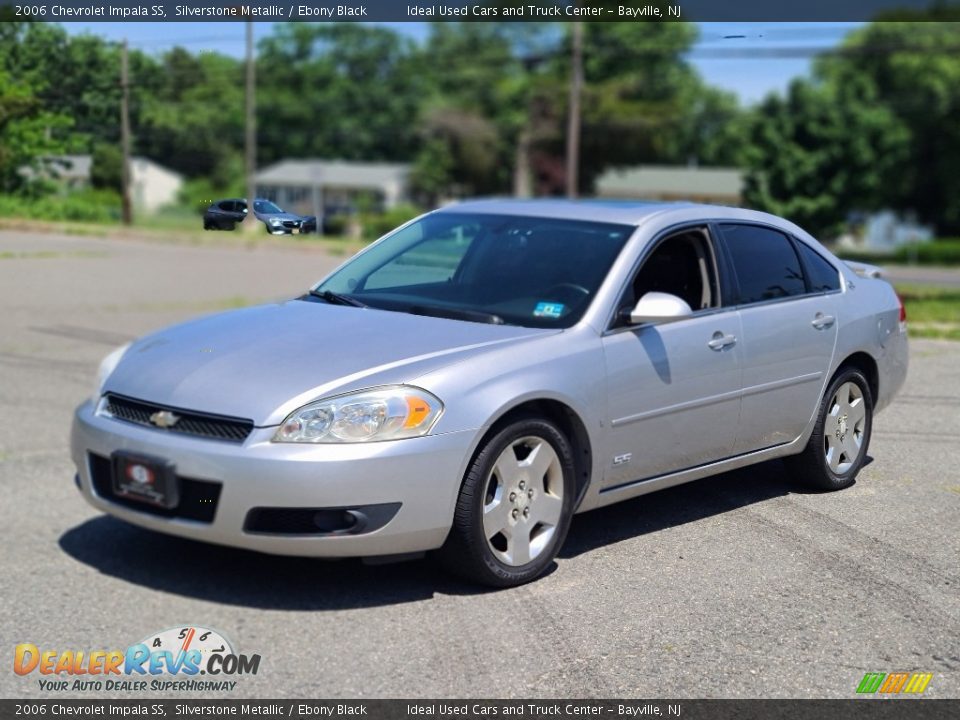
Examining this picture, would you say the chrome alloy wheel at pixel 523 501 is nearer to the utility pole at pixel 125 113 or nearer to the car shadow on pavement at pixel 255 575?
the car shadow on pavement at pixel 255 575

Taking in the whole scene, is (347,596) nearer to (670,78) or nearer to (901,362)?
(901,362)

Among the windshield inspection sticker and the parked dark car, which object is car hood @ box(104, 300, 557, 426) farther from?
the parked dark car

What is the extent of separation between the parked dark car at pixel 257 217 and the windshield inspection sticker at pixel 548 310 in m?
1.10

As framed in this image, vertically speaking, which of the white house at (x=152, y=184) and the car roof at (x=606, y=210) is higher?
the car roof at (x=606, y=210)

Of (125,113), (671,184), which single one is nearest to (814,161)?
(671,184)

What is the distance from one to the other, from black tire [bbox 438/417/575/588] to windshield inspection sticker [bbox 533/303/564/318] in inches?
22.1

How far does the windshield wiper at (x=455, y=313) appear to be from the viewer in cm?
560

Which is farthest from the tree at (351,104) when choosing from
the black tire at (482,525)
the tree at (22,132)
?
the black tire at (482,525)

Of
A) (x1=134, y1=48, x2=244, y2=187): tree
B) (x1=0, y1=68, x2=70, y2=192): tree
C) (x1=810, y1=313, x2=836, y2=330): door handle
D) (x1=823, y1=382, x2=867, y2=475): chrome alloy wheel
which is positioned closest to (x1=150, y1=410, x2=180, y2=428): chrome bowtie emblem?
(x1=810, y1=313, x2=836, y2=330): door handle

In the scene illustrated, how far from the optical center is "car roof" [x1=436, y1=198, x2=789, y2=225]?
20.2 feet

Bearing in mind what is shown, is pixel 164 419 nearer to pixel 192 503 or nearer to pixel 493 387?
pixel 192 503

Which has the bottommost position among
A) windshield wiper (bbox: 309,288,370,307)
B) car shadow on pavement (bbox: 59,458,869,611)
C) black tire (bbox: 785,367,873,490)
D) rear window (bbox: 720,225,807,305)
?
car shadow on pavement (bbox: 59,458,869,611)

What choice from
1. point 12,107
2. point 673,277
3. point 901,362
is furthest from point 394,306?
point 12,107

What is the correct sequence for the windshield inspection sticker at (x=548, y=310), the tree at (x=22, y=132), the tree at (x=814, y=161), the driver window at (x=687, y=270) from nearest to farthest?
the windshield inspection sticker at (x=548, y=310)
the driver window at (x=687, y=270)
the tree at (x=22, y=132)
the tree at (x=814, y=161)
